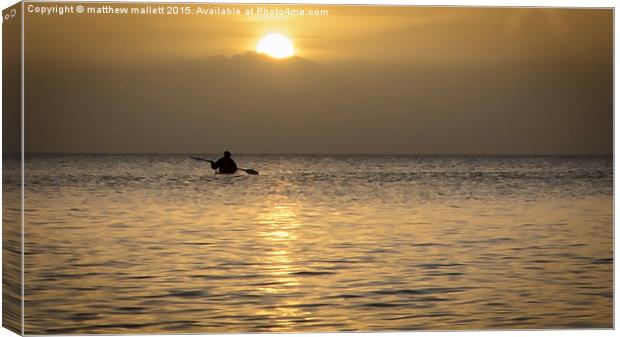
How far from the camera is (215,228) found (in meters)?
8.88

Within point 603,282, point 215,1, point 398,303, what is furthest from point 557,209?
point 215,1

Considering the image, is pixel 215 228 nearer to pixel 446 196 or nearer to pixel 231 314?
pixel 231 314

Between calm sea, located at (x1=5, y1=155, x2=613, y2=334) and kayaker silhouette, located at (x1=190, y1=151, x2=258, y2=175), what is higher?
kayaker silhouette, located at (x1=190, y1=151, x2=258, y2=175)

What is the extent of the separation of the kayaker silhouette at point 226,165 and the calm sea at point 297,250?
0.05m

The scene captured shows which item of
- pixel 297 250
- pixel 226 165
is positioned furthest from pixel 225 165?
pixel 297 250

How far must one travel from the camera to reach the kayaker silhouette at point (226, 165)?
8758mm

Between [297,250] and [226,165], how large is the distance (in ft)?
2.16

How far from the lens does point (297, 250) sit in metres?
8.77

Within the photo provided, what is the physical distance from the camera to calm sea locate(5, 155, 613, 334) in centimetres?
850

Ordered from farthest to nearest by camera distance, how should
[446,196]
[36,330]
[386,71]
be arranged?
[446,196]
[386,71]
[36,330]

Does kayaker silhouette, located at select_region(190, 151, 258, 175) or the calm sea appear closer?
the calm sea

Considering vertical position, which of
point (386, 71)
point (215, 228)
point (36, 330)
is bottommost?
point (36, 330)

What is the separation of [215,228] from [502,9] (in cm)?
220

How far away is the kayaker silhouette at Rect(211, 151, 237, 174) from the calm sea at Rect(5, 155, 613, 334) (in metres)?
0.05
